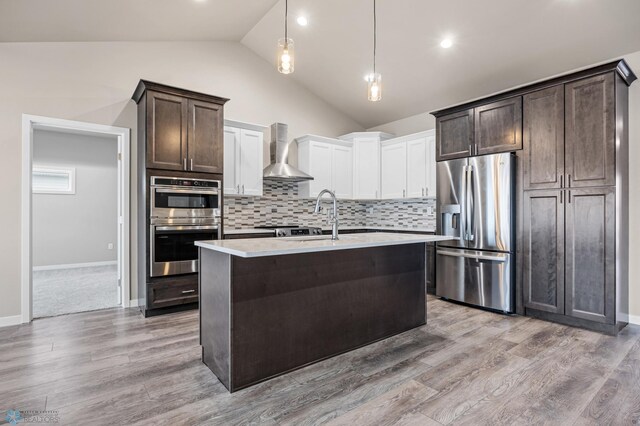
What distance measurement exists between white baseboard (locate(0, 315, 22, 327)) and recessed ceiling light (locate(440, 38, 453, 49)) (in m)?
5.59

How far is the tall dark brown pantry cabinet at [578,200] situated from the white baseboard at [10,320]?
543 cm

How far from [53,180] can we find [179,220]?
534 cm

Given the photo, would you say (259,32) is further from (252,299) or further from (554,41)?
(252,299)

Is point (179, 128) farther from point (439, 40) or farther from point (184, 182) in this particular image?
point (439, 40)

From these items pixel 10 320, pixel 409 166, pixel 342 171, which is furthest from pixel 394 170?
pixel 10 320

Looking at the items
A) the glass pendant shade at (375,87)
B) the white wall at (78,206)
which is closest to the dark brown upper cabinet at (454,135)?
the glass pendant shade at (375,87)

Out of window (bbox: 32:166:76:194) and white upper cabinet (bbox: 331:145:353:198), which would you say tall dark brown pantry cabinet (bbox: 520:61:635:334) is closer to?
white upper cabinet (bbox: 331:145:353:198)

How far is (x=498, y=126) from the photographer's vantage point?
403cm

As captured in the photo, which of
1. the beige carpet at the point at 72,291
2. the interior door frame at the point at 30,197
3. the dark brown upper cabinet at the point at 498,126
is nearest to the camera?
the interior door frame at the point at 30,197

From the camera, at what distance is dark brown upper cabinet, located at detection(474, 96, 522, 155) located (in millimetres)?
3885

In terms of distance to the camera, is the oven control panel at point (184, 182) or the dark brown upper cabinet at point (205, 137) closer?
the oven control panel at point (184, 182)

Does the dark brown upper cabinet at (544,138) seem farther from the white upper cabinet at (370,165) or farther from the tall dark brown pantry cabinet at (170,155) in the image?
the tall dark brown pantry cabinet at (170,155)

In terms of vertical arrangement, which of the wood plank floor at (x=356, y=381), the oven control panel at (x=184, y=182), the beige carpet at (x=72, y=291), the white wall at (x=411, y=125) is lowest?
the wood plank floor at (x=356, y=381)

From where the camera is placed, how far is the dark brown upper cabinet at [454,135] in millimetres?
4293
